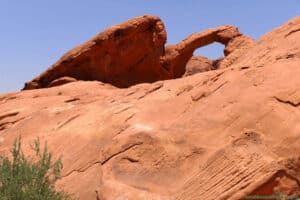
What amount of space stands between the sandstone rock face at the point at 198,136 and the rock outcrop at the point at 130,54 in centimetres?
680

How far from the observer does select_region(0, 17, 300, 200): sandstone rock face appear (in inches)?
217

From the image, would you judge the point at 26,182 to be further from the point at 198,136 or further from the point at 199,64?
the point at 199,64

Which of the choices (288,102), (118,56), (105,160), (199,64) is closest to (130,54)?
(118,56)

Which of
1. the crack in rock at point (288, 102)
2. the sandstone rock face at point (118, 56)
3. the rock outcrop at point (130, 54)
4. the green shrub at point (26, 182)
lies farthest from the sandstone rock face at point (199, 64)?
the green shrub at point (26, 182)

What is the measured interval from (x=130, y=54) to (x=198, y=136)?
9.66 m

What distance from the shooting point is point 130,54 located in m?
15.5

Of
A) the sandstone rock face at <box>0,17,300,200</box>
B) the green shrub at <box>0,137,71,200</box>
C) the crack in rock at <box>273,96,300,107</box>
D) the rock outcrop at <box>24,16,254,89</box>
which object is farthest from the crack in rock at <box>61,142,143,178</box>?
the rock outcrop at <box>24,16,254,89</box>

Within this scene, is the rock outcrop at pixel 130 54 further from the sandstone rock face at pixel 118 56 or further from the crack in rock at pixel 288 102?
the crack in rock at pixel 288 102

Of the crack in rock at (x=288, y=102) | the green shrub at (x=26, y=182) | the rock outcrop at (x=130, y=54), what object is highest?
the rock outcrop at (x=130, y=54)

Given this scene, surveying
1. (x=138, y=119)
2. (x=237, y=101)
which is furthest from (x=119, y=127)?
(x=237, y=101)

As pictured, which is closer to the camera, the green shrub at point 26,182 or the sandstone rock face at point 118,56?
the green shrub at point 26,182

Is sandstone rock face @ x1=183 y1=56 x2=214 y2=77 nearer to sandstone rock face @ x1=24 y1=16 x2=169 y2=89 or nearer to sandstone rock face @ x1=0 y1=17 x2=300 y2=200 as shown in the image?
sandstone rock face @ x1=24 y1=16 x2=169 y2=89

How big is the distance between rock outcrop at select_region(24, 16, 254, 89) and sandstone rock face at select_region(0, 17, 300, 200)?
6.80 m

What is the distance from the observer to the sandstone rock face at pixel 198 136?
5516mm
